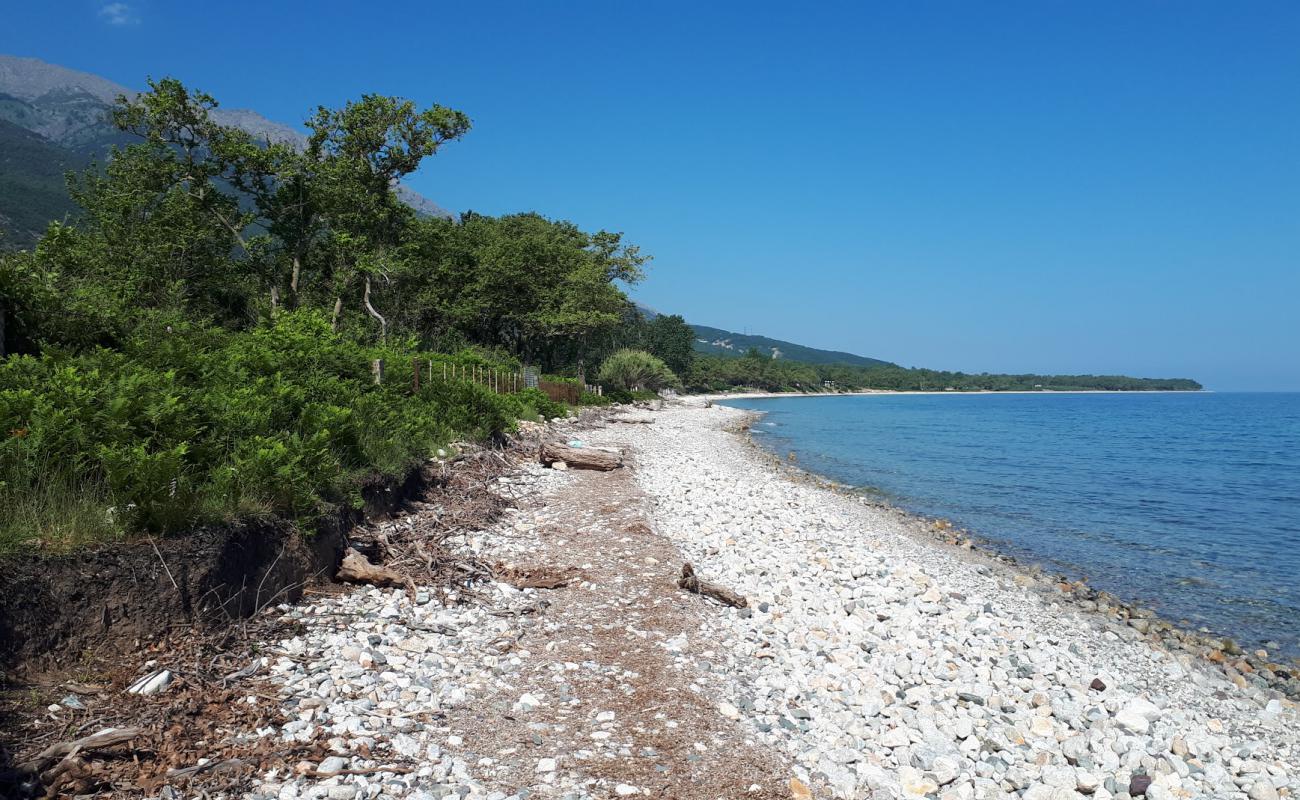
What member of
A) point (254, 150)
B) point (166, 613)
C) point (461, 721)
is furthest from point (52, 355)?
point (254, 150)

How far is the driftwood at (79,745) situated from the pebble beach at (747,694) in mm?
829

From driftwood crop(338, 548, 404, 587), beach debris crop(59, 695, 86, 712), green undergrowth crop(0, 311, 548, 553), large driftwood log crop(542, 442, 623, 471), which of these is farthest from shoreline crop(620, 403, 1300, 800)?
large driftwood log crop(542, 442, 623, 471)

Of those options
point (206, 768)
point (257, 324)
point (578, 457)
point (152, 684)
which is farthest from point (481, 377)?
point (206, 768)

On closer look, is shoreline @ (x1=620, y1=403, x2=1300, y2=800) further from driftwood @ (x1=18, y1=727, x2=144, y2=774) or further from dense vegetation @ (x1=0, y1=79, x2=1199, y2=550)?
dense vegetation @ (x1=0, y1=79, x2=1199, y2=550)

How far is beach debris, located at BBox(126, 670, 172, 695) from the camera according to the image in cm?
455

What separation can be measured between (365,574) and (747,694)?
4135 millimetres

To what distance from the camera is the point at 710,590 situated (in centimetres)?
852

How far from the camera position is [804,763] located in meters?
5.08

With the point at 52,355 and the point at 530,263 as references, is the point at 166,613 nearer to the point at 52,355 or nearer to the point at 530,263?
the point at 52,355

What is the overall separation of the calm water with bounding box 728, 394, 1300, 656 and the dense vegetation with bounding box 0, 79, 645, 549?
41.3 feet

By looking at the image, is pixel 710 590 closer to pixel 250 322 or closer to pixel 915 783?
pixel 915 783

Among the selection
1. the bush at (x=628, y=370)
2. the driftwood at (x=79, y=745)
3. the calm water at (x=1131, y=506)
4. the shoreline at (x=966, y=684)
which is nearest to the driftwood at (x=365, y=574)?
the driftwood at (x=79, y=745)

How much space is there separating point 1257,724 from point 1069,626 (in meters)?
2.54

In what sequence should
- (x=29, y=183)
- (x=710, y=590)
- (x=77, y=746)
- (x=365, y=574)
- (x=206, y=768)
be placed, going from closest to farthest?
(x=77, y=746) < (x=206, y=768) < (x=365, y=574) < (x=710, y=590) < (x=29, y=183)
